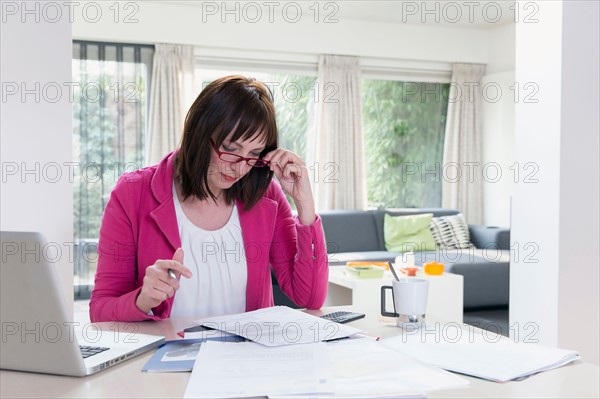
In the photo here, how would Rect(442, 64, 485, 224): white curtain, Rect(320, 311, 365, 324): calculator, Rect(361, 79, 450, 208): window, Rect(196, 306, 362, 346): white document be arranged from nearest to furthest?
Rect(196, 306, 362, 346): white document, Rect(320, 311, 365, 324): calculator, Rect(361, 79, 450, 208): window, Rect(442, 64, 485, 224): white curtain

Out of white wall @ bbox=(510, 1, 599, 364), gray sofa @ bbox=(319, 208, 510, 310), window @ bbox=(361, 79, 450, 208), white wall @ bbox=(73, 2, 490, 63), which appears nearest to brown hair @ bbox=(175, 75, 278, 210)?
white wall @ bbox=(510, 1, 599, 364)

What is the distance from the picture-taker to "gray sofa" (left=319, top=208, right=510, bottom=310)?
4.78 m

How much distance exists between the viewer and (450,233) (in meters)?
5.86

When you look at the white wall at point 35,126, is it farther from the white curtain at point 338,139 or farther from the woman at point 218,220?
the white curtain at point 338,139

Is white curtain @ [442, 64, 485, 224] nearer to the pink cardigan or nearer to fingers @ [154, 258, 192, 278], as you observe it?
the pink cardigan

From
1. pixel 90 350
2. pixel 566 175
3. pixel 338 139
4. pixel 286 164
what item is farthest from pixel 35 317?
pixel 338 139

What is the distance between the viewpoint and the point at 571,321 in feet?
8.24

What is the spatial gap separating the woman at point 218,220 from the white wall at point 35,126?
0.95 m

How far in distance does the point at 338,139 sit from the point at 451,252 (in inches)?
59.7

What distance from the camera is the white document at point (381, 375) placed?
3.11ft

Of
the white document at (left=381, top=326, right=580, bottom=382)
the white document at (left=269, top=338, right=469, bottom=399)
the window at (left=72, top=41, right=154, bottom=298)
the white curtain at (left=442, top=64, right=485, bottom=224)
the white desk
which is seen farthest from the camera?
the white curtain at (left=442, top=64, right=485, bottom=224)

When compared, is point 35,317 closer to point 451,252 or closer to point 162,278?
point 162,278

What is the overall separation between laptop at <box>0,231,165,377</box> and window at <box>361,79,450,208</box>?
5622mm

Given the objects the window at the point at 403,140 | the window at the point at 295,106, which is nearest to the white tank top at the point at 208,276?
the window at the point at 295,106
